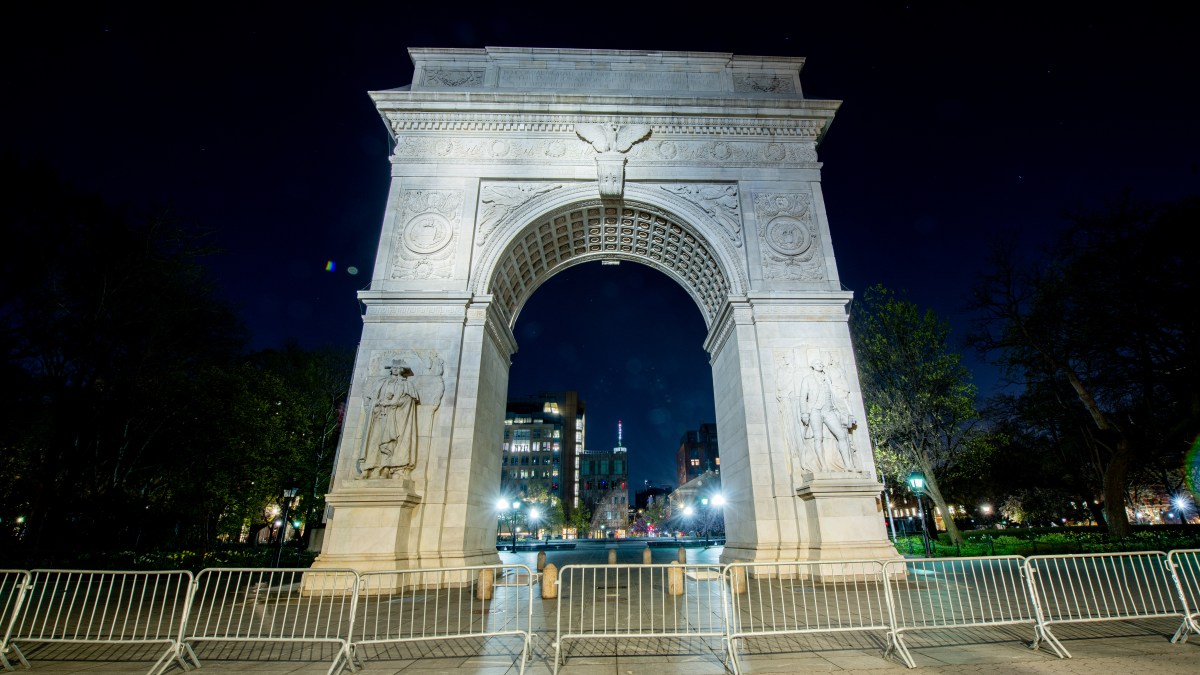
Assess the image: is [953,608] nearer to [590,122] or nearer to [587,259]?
[587,259]

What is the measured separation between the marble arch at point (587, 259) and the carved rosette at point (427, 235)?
0.17 feet

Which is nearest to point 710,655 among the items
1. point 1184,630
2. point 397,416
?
point 1184,630

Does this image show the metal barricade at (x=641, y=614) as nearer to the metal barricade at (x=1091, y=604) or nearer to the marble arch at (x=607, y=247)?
the metal barricade at (x=1091, y=604)

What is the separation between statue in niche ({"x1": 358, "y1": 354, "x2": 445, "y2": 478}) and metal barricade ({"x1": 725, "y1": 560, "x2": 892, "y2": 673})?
26.4 ft

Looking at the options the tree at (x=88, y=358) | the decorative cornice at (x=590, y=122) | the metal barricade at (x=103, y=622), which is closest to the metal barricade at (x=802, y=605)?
the metal barricade at (x=103, y=622)

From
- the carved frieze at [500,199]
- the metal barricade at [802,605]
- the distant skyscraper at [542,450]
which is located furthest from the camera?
the distant skyscraper at [542,450]

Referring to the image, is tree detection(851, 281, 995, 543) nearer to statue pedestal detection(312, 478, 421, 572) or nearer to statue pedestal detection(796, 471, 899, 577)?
statue pedestal detection(796, 471, 899, 577)

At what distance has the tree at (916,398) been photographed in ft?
74.4

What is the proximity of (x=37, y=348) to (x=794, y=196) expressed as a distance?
24662mm

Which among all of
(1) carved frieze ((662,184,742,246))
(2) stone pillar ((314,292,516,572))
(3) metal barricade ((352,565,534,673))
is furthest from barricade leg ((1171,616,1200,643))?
(2) stone pillar ((314,292,516,572))

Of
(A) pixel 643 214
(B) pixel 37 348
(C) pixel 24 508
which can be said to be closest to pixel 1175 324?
(A) pixel 643 214

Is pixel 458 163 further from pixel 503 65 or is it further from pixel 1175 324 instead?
pixel 1175 324

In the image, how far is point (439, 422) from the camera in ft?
43.7

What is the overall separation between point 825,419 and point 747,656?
8120 mm
